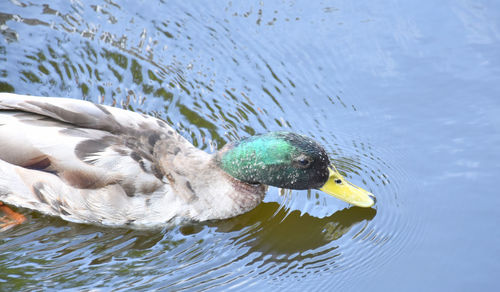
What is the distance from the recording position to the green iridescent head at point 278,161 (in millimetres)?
6785

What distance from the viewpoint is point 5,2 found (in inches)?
363

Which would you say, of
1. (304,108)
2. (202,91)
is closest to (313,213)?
(304,108)

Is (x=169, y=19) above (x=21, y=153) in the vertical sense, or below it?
above

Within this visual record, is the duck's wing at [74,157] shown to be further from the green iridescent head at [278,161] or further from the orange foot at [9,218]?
the green iridescent head at [278,161]

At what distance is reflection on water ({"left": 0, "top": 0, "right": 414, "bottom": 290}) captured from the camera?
6562 mm

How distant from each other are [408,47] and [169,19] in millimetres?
2854

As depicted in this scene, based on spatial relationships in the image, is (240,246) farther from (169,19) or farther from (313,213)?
(169,19)

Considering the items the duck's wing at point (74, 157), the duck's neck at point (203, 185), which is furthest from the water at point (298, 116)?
the duck's wing at point (74, 157)

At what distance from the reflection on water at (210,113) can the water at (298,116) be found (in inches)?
0.7

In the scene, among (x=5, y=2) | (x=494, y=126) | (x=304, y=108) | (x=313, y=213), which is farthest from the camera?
(x=5, y=2)

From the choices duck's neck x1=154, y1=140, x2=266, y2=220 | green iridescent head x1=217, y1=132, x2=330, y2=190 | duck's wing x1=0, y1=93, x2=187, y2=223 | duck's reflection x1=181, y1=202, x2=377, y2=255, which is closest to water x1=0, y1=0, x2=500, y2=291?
duck's reflection x1=181, y1=202, x2=377, y2=255

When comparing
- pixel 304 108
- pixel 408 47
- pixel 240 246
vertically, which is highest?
pixel 408 47

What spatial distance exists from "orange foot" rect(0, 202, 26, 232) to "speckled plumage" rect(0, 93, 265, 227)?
3.6 inches

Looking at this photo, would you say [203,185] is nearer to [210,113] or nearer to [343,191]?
[343,191]
